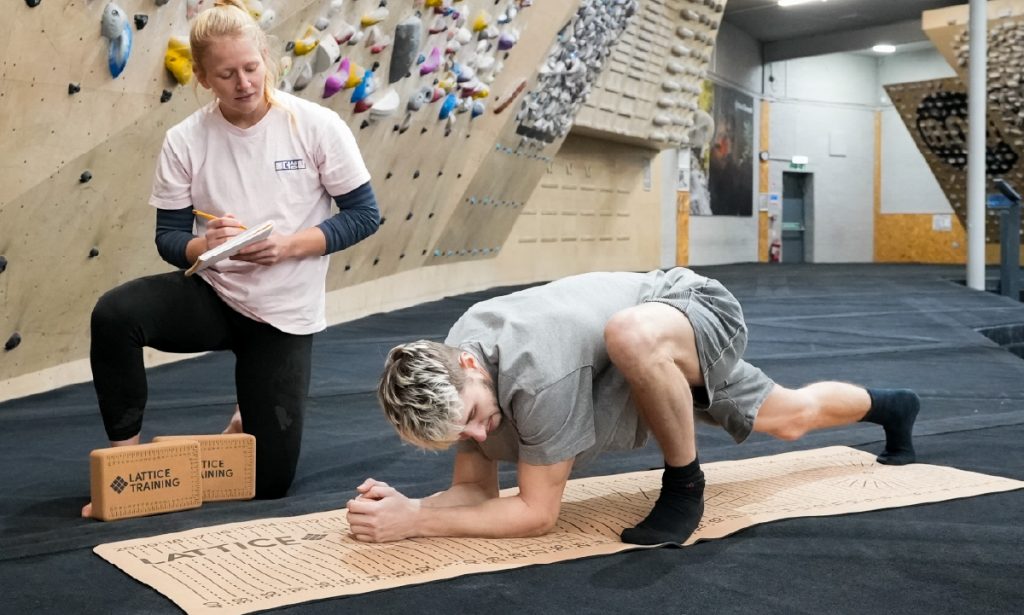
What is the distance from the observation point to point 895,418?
8.91ft

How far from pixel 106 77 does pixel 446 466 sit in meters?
1.76

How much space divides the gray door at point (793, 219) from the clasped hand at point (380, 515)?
17.0 meters

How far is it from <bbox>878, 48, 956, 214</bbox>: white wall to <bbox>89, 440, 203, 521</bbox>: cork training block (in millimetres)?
18044

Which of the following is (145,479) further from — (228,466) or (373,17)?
(373,17)

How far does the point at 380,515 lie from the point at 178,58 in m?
2.34

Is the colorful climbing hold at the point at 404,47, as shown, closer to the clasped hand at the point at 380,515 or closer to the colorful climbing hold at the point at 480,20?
the colorful climbing hold at the point at 480,20

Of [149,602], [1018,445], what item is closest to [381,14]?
[1018,445]

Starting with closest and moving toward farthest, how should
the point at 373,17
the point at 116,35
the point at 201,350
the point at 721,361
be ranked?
the point at 721,361, the point at 201,350, the point at 116,35, the point at 373,17

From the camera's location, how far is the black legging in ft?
7.82

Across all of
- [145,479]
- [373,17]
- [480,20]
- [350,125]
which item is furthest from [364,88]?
[145,479]

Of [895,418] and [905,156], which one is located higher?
[905,156]

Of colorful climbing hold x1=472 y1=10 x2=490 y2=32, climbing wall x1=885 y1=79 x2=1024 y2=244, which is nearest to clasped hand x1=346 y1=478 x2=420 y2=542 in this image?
colorful climbing hold x1=472 y1=10 x2=490 y2=32

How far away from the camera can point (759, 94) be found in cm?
1733

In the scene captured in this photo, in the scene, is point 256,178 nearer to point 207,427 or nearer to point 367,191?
point 367,191
